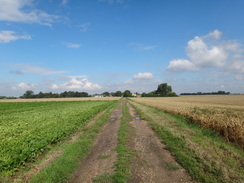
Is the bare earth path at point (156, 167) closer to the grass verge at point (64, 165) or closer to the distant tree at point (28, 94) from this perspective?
Result: the grass verge at point (64, 165)

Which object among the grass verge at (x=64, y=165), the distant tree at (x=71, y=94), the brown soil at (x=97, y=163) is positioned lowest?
the brown soil at (x=97, y=163)

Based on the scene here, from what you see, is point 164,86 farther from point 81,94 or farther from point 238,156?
point 238,156

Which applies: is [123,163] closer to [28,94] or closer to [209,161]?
[209,161]

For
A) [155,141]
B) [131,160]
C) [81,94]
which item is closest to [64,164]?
[131,160]

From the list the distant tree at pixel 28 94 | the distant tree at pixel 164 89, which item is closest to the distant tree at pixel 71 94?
the distant tree at pixel 28 94

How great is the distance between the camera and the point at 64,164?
6449mm

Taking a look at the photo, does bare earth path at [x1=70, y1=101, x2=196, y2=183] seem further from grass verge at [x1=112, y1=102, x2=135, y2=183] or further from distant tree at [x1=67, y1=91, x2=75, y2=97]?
distant tree at [x1=67, y1=91, x2=75, y2=97]

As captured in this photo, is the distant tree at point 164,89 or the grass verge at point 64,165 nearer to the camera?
the grass verge at point 64,165

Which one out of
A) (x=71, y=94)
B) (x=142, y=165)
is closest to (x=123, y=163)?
(x=142, y=165)

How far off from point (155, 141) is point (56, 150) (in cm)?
558

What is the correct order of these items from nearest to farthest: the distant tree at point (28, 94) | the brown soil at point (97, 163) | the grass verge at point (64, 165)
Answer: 1. the grass verge at point (64, 165)
2. the brown soil at point (97, 163)
3. the distant tree at point (28, 94)

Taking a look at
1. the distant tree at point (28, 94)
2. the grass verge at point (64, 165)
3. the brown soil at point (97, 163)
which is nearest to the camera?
the grass verge at point (64, 165)

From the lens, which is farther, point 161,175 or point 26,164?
point 26,164

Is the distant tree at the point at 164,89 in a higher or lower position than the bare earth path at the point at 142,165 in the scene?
higher
